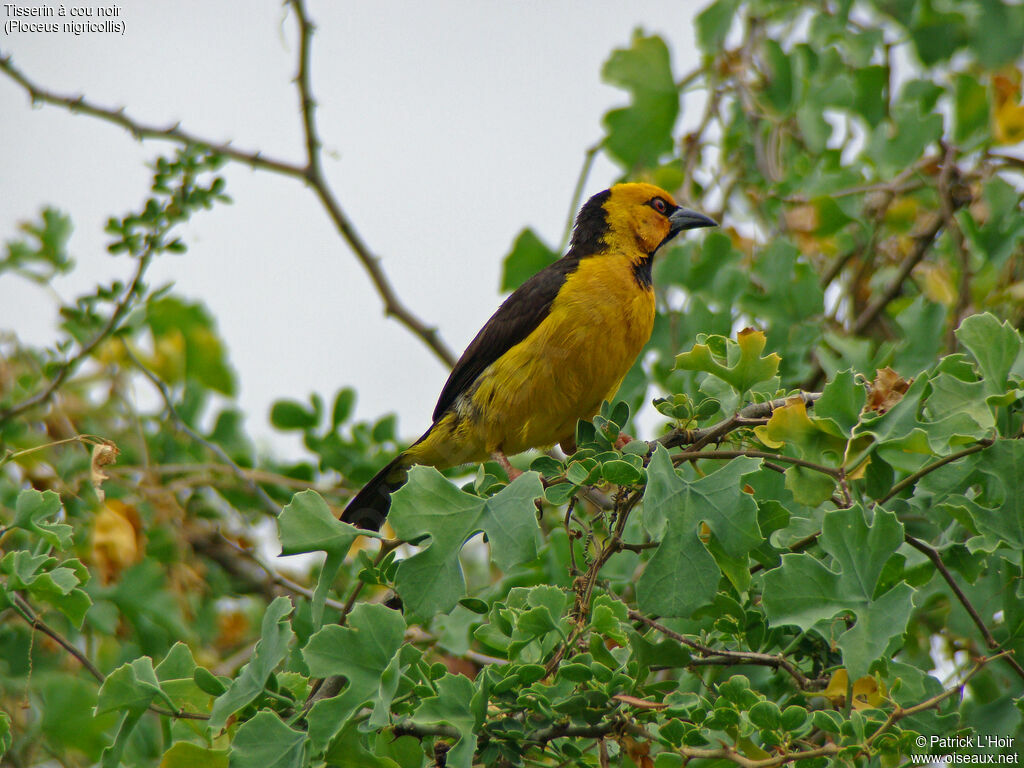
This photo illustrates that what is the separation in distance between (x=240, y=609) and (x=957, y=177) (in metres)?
3.87

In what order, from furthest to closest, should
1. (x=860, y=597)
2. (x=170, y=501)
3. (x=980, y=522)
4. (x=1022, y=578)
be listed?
(x=170, y=501)
(x=1022, y=578)
(x=980, y=522)
(x=860, y=597)

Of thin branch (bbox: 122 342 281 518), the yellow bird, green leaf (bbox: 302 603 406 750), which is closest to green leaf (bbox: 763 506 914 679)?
green leaf (bbox: 302 603 406 750)

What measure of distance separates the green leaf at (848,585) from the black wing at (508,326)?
2.38 metres

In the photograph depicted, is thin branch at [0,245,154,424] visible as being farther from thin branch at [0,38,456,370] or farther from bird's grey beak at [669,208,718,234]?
bird's grey beak at [669,208,718,234]

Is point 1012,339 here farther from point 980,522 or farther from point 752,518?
point 752,518

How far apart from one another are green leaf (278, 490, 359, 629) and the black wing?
86.8 inches

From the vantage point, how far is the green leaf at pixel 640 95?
430 centimetres

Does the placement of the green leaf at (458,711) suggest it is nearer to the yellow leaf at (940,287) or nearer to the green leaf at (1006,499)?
→ the green leaf at (1006,499)

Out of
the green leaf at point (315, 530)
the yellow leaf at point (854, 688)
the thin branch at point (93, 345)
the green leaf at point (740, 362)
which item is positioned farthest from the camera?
the thin branch at point (93, 345)

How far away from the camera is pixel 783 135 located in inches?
187

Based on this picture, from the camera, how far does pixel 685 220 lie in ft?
15.5

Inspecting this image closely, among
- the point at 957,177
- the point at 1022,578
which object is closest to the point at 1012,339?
the point at 1022,578

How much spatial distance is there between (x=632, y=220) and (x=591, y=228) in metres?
0.20

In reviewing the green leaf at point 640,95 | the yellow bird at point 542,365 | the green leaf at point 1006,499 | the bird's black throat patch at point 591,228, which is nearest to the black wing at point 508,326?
the yellow bird at point 542,365
